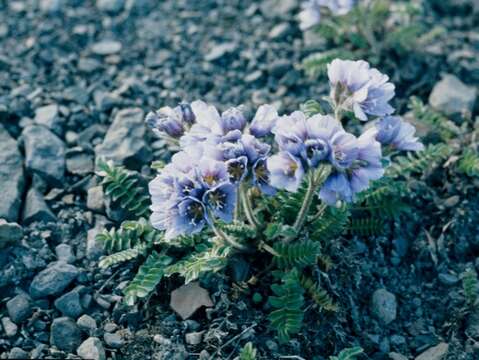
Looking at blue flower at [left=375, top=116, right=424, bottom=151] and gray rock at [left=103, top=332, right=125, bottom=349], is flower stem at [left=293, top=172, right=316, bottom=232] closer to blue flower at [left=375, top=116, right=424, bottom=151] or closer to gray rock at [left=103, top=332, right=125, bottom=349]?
blue flower at [left=375, top=116, right=424, bottom=151]

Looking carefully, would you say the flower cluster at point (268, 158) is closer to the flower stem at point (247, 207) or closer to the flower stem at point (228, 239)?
the flower stem at point (247, 207)

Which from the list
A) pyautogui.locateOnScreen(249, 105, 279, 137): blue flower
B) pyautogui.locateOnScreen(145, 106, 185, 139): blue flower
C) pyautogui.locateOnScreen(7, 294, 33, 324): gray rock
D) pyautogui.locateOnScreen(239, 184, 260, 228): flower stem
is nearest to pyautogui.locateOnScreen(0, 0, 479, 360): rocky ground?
pyautogui.locateOnScreen(7, 294, 33, 324): gray rock

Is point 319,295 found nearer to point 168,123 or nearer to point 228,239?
point 228,239

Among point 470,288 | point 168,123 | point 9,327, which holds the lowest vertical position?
point 470,288

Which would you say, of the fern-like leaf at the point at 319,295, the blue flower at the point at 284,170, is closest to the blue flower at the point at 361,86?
the blue flower at the point at 284,170

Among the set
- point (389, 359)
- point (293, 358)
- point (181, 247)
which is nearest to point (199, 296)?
point (181, 247)

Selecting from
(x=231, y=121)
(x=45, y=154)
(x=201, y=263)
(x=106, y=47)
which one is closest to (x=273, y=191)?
(x=231, y=121)
